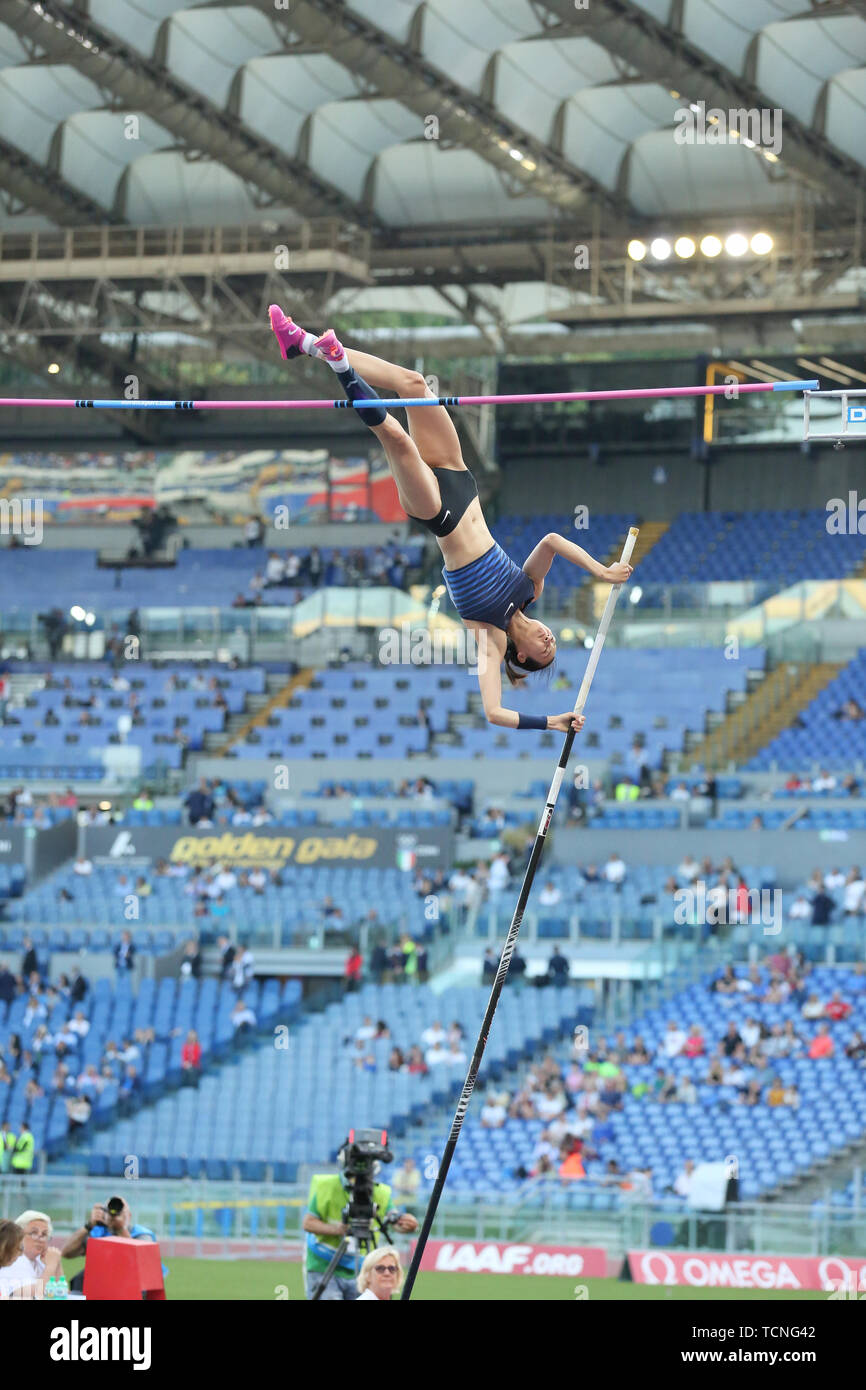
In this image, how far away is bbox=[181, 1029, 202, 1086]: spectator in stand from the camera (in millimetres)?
22906

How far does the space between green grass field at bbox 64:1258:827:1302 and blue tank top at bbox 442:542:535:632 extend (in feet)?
28.3

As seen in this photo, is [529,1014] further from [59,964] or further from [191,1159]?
[59,964]

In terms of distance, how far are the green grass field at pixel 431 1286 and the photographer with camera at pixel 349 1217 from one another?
241 inches

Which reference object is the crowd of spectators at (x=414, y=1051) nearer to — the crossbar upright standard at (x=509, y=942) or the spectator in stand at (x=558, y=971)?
the spectator in stand at (x=558, y=971)

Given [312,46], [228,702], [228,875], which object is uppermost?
[312,46]

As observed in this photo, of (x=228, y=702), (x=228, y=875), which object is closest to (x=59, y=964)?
(x=228, y=875)

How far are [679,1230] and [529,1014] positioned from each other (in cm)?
608

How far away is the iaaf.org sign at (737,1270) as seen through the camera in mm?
16688

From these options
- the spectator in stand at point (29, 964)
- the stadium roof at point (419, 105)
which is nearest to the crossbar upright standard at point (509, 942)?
the spectator in stand at point (29, 964)

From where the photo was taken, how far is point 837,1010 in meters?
21.9

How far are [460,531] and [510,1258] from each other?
10658mm

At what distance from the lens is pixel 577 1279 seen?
17.4m

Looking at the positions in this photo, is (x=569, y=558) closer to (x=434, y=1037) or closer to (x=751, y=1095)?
(x=751, y=1095)

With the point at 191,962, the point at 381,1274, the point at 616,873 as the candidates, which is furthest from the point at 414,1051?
the point at 381,1274
